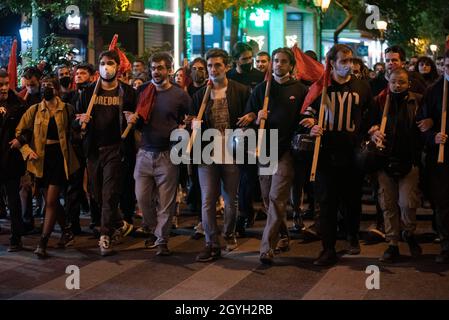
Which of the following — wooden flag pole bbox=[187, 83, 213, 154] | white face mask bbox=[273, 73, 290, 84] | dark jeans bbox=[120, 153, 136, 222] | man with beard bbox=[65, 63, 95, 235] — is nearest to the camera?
white face mask bbox=[273, 73, 290, 84]

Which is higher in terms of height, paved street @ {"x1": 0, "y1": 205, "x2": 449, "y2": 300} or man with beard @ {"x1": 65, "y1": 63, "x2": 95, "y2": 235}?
man with beard @ {"x1": 65, "y1": 63, "x2": 95, "y2": 235}

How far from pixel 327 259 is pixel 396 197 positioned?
108 cm

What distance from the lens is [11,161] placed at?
9.81 meters

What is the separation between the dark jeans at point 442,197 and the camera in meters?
8.55

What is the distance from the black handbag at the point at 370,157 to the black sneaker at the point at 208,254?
1882 mm

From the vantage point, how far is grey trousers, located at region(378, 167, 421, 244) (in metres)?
8.77

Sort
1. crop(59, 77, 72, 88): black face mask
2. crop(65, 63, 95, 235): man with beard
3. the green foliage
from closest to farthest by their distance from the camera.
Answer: crop(65, 63, 95, 235): man with beard < crop(59, 77, 72, 88): black face mask < the green foliage

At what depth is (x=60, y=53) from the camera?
52.0ft

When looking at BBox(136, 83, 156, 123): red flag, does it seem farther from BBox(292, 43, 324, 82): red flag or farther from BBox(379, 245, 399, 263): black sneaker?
BBox(379, 245, 399, 263): black sneaker

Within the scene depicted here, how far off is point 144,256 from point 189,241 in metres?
1.06

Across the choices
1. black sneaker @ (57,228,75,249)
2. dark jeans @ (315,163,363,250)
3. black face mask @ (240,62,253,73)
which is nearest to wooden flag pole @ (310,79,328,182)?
dark jeans @ (315,163,363,250)

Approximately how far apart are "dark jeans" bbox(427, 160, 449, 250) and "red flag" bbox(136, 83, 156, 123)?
129 inches

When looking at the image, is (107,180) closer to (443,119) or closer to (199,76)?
(199,76)

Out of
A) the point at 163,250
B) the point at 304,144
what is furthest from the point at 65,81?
the point at 304,144
